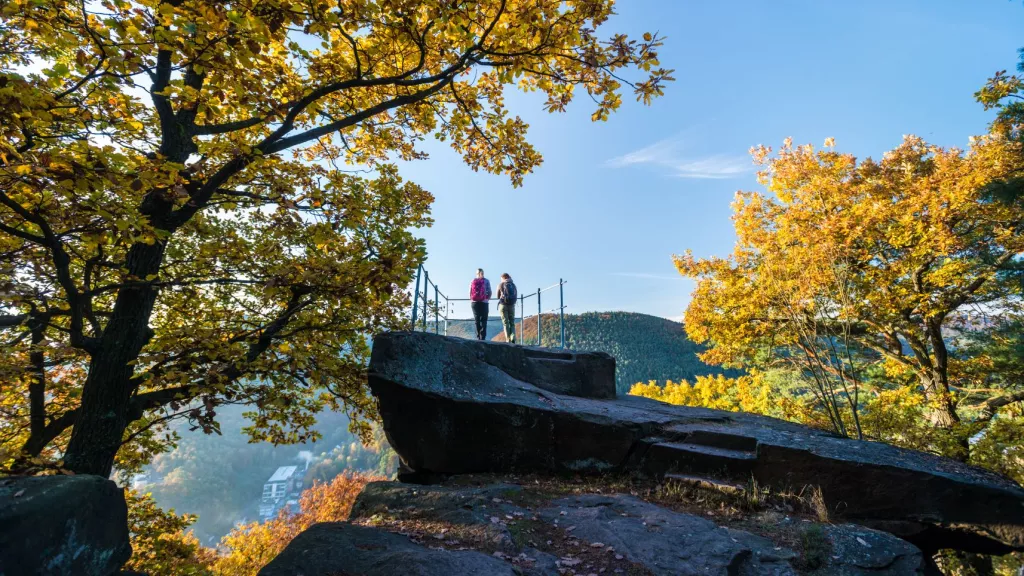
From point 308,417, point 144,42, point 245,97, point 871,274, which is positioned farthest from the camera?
point 871,274

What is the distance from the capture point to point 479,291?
12.6 metres

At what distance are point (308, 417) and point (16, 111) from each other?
24.3ft

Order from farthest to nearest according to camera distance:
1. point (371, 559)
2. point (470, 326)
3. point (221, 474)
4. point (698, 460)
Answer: point (221, 474), point (470, 326), point (698, 460), point (371, 559)

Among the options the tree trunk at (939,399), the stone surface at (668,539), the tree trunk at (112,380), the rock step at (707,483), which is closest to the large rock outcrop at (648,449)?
the rock step at (707,483)

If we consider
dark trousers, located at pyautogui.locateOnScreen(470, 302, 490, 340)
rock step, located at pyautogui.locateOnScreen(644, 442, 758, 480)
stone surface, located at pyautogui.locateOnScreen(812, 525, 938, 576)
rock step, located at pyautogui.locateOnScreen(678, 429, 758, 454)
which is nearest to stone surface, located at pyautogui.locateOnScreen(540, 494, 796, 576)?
stone surface, located at pyautogui.locateOnScreen(812, 525, 938, 576)

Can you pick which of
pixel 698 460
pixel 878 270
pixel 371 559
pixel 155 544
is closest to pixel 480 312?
pixel 698 460

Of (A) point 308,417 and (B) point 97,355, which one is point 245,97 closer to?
(B) point 97,355

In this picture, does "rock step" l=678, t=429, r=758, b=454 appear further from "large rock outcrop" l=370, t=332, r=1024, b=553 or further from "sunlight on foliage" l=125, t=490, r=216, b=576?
"sunlight on foliage" l=125, t=490, r=216, b=576

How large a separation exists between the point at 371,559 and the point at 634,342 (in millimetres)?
65749

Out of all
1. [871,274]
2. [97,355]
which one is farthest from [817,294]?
[97,355]

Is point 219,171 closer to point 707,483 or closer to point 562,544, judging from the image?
point 562,544

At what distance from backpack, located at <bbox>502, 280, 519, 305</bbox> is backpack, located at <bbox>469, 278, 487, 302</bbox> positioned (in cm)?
69

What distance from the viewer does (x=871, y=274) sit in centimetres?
1317

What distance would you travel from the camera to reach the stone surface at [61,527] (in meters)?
3.04
